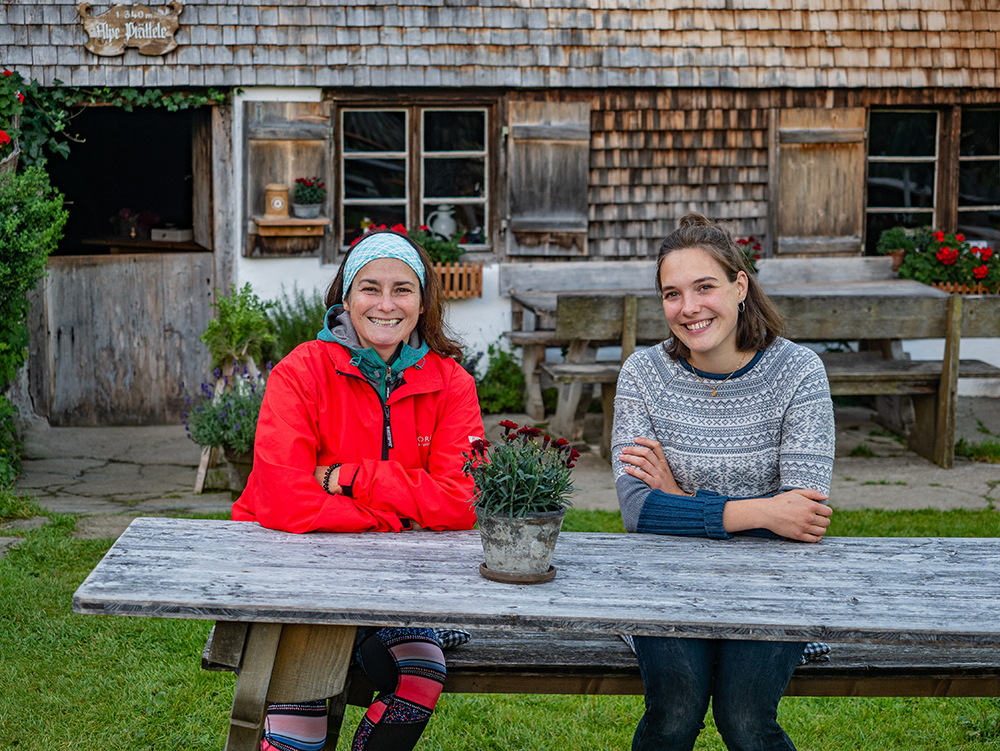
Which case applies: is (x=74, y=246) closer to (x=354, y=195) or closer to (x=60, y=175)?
(x=60, y=175)

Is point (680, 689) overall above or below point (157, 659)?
above

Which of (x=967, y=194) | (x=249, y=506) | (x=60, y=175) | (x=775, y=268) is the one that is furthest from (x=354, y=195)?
(x=249, y=506)

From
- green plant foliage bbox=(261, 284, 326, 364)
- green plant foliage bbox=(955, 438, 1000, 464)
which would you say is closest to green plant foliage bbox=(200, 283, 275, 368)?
green plant foliage bbox=(261, 284, 326, 364)

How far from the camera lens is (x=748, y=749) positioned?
2379 mm

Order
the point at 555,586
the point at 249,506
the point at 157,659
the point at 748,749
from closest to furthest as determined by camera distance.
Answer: the point at 555,586
the point at 748,749
the point at 249,506
the point at 157,659

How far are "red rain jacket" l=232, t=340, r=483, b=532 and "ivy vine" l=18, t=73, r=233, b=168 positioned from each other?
505 cm

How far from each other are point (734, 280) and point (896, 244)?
20.6ft

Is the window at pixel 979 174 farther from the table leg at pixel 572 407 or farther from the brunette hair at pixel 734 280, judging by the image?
the brunette hair at pixel 734 280

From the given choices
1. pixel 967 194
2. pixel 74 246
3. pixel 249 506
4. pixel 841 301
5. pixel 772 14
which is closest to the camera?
pixel 249 506

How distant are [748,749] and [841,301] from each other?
435 centimetres

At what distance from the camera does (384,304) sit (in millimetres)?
2760

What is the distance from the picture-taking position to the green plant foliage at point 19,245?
5754 millimetres

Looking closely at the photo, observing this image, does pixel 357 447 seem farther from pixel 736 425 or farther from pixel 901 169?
pixel 901 169

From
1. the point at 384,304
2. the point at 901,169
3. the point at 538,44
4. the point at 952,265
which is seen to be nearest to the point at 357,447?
the point at 384,304
